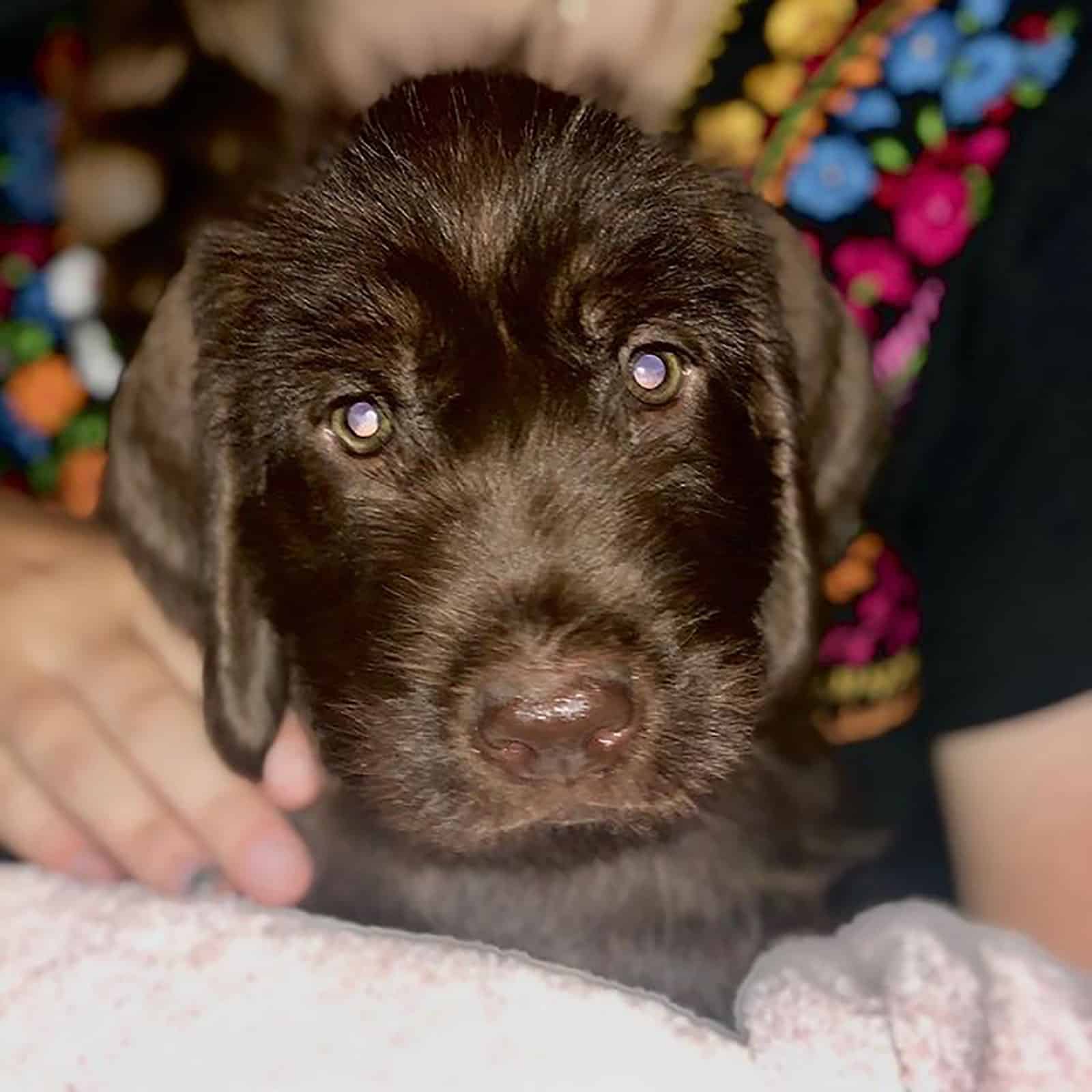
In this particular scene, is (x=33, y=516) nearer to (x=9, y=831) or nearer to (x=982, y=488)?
(x=9, y=831)

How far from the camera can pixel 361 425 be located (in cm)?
143

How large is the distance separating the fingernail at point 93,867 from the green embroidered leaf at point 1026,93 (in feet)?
4.24

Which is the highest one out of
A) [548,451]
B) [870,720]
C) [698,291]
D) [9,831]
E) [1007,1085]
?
[698,291]

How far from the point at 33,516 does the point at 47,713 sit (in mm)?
348

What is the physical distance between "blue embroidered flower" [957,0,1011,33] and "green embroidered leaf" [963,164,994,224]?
0.15 metres

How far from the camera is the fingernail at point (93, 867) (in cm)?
147

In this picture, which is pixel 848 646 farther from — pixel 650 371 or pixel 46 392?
pixel 46 392

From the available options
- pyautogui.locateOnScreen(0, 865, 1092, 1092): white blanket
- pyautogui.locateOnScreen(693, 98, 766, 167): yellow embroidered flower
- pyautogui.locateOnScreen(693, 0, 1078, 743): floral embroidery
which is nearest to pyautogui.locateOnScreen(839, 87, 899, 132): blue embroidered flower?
pyautogui.locateOnScreen(693, 0, 1078, 743): floral embroidery

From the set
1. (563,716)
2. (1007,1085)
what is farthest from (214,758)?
(1007,1085)

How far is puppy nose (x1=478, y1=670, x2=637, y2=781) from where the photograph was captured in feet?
4.07

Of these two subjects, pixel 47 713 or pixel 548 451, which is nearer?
pixel 548 451

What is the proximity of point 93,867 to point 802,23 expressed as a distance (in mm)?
1163

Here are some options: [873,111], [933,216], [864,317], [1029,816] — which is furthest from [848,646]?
[873,111]

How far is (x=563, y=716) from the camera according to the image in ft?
4.07
